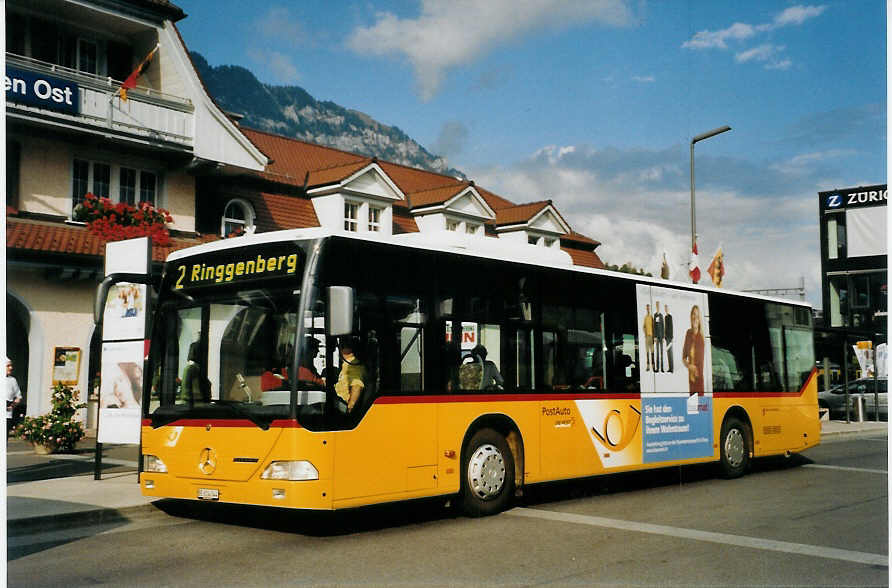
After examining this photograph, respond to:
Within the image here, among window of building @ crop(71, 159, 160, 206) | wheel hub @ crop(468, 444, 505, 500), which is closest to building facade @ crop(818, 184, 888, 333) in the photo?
window of building @ crop(71, 159, 160, 206)

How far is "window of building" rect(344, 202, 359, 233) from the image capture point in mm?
28009

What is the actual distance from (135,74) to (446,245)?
14246 mm

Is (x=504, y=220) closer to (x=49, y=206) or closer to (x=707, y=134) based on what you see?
(x=707, y=134)

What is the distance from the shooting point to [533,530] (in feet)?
30.1

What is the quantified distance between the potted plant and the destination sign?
26.2 feet

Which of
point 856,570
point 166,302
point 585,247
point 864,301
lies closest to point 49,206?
A: point 166,302

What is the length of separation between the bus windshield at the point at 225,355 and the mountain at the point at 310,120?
257 feet

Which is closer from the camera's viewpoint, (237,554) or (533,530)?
(237,554)

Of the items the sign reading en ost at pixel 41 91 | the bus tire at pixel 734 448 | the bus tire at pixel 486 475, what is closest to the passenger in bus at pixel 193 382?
the bus tire at pixel 486 475

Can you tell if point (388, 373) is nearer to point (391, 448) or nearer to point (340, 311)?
Answer: point (391, 448)

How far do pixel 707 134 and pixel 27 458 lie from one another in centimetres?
1884

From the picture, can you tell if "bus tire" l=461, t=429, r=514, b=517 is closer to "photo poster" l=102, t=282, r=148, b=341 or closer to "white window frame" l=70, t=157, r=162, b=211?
"photo poster" l=102, t=282, r=148, b=341

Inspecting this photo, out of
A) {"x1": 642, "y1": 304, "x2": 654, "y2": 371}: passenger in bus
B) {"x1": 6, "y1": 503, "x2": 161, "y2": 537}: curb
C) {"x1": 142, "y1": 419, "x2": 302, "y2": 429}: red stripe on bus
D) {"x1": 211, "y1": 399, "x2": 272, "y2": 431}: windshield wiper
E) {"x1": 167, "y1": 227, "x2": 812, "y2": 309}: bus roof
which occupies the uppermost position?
{"x1": 167, "y1": 227, "x2": 812, "y2": 309}: bus roof

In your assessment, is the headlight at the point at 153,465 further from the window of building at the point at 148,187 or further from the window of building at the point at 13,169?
the window of building at the point at 148,187
